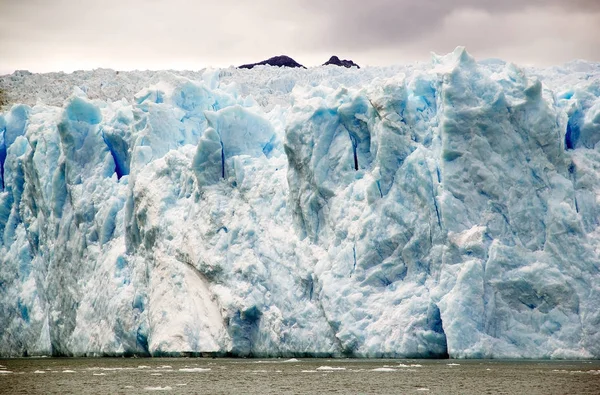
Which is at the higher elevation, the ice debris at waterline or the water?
the ice debris at waterline

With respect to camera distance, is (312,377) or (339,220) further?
(339,220)

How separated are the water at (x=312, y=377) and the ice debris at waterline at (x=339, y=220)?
0.79 metres

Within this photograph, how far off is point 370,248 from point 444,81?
483 centimetres

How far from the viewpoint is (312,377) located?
78.5 feet

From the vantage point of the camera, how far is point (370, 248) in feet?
88.8

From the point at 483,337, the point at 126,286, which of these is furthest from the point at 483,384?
the point at 126,286

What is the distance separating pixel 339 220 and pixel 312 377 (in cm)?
552

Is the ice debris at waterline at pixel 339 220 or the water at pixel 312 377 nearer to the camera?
the water at pixel 312 377

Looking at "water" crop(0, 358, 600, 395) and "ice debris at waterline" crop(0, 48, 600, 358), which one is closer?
"water" crop(0, 358, 600, 395)

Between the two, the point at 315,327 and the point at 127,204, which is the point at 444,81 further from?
the point at 127,204

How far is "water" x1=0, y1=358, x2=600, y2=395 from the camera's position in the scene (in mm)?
21016

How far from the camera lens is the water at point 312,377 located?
21016 mm

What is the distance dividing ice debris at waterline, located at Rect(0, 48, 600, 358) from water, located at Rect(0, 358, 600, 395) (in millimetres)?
788

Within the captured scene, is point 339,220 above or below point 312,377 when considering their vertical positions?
above
